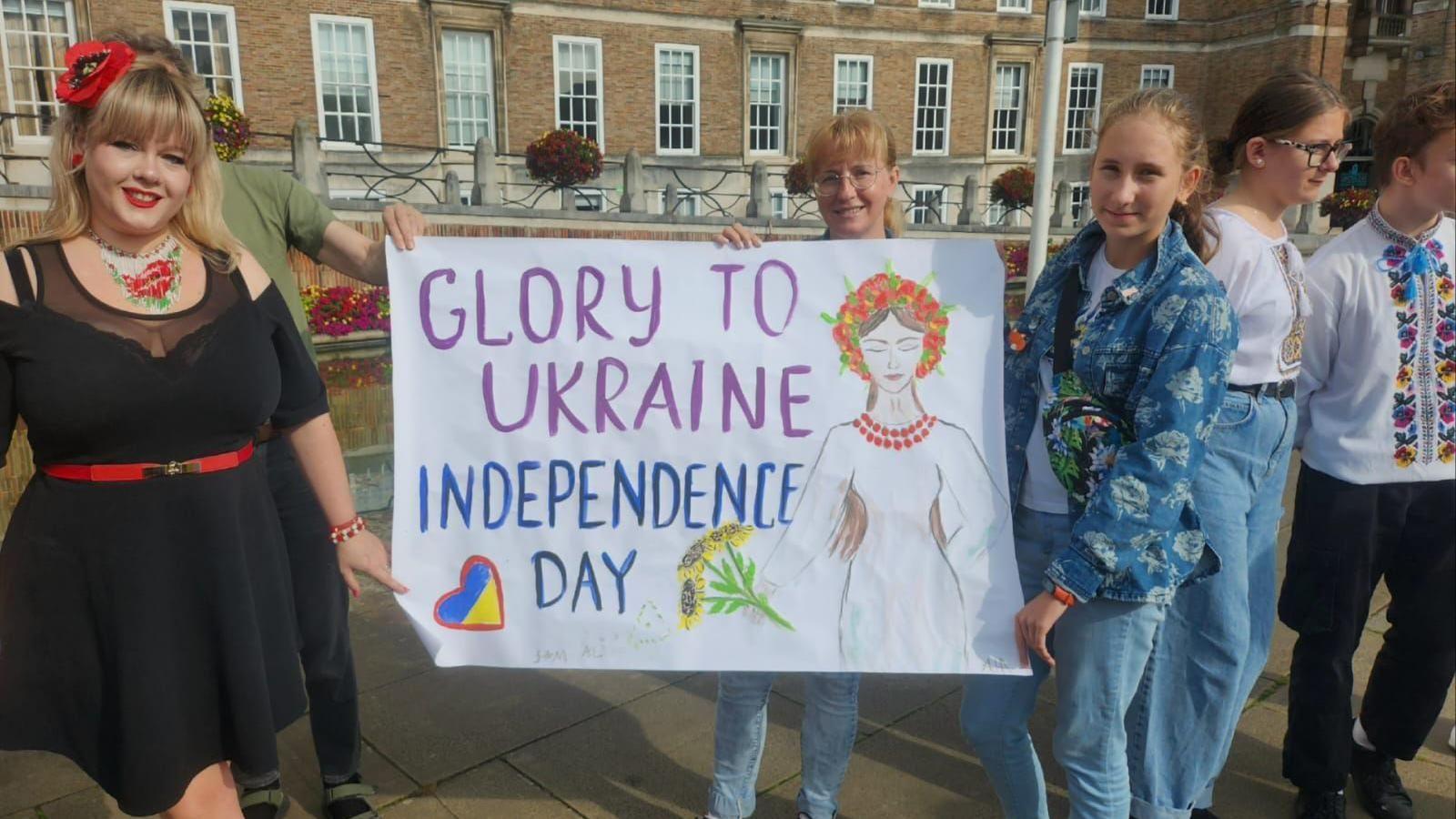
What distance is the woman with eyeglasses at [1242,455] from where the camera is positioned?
2305 mm

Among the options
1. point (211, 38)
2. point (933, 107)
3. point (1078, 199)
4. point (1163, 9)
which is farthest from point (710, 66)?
point (1163, 9)

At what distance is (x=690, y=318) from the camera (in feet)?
7.66

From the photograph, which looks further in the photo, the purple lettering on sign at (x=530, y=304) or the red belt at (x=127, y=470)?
the purple lettering on sign at (x=530, y=304)

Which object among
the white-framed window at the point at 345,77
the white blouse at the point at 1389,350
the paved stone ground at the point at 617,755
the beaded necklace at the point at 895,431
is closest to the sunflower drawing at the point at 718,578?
the beaded necklace at the point at 895,431

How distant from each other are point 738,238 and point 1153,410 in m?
0.99

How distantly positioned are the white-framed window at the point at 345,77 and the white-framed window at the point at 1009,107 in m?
17.0

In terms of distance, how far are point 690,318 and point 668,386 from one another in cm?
17

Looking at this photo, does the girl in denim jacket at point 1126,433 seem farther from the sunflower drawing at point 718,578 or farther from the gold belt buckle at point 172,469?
the gold belt buckle at point 172,469

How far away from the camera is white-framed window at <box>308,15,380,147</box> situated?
19766 millimetres

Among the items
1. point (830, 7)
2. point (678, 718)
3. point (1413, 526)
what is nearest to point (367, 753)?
point (678, 718)

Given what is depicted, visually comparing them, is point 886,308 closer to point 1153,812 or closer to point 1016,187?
point 1153,812

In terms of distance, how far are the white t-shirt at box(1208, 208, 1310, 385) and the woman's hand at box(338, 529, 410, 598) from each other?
2.04m

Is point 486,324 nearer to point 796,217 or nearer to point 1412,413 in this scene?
point 1412,413

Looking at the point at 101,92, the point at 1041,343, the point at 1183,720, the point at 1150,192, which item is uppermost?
the point at 101,92
